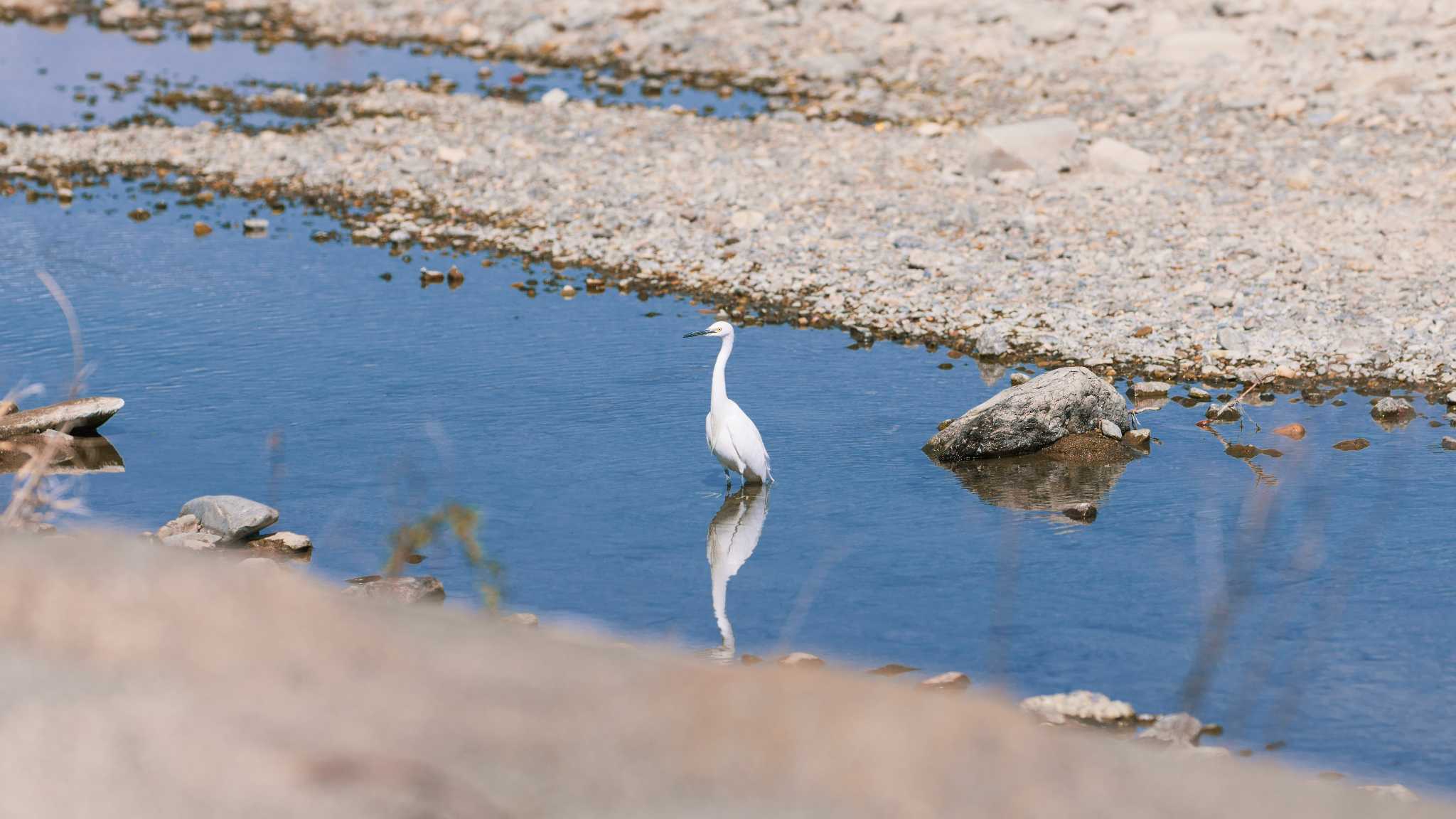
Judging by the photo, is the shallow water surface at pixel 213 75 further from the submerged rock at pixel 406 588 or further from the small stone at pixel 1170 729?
the small stone at pixel 1170 729

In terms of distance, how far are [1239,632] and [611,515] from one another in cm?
335

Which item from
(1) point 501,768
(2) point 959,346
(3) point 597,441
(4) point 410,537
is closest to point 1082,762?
(1) point 501,768

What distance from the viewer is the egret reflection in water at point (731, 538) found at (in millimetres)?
7227

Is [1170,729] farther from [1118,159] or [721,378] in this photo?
[1118,159]

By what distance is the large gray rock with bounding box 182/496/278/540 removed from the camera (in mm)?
7695

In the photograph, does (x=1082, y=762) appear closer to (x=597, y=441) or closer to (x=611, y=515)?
(x=611, y=515)

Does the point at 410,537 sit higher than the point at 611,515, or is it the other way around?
the point at 410,537

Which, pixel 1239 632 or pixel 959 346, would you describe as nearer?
pixel 1239 632

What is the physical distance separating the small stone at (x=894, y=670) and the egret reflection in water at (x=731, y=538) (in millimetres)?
681

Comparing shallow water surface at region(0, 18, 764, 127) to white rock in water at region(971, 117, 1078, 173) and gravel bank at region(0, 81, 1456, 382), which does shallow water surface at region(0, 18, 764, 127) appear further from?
white rock in water at region(971, 117, 1078, 173)

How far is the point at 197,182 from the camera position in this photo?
52.4 ft

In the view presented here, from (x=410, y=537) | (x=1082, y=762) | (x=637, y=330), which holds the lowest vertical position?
(x=637, y=330)

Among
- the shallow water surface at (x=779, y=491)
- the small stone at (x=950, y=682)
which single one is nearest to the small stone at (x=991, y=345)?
the shallow water surface at (x=779, y=491)

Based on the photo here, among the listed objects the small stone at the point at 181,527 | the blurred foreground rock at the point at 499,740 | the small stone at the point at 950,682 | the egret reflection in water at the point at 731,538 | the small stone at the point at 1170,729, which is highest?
the blurred foreground rock at the point at 499,740
